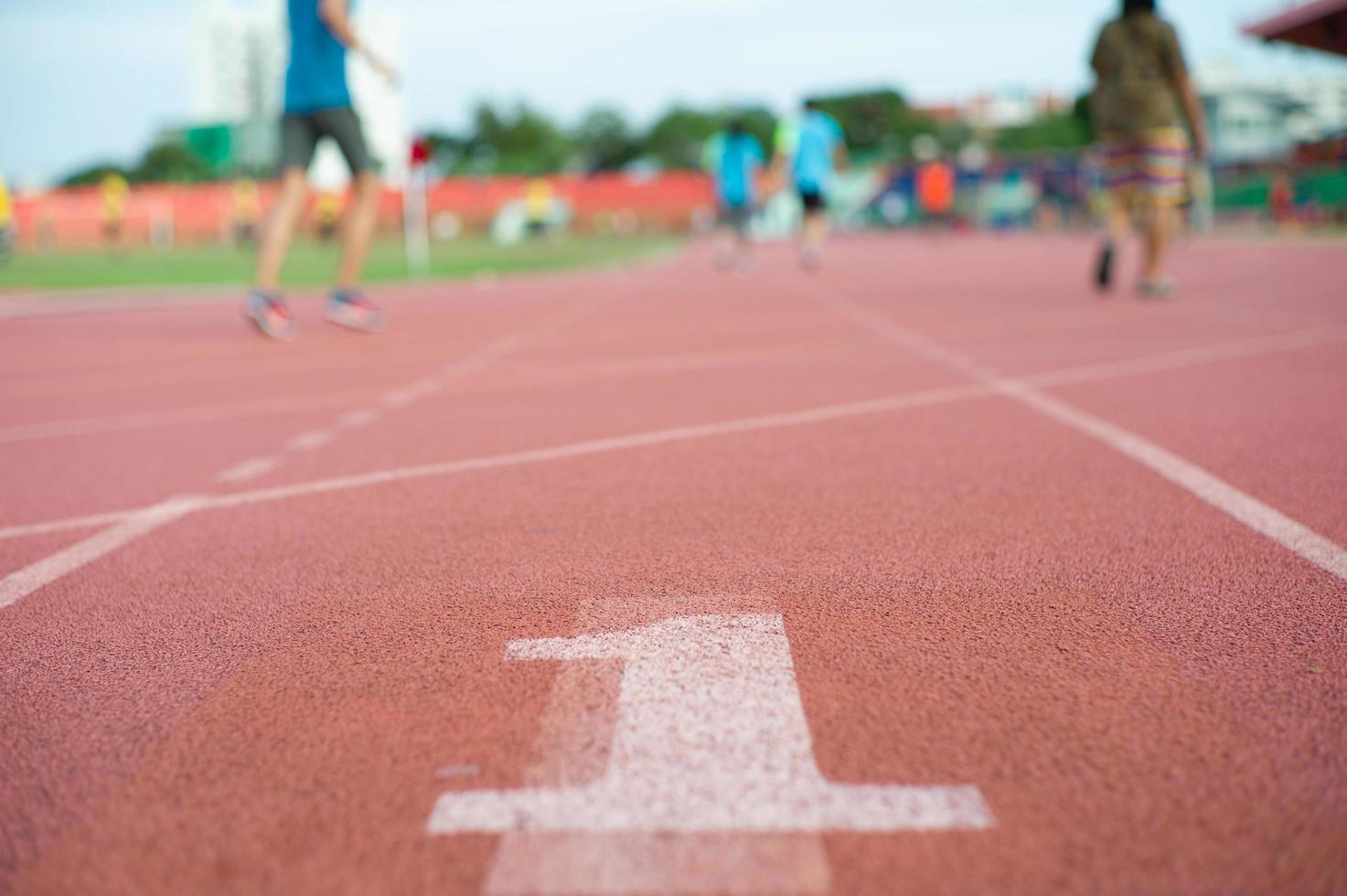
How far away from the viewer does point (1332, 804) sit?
4.75ft

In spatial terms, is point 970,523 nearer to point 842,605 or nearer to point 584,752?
point 842,605

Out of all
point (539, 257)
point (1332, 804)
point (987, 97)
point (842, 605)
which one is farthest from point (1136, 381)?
point (987, 97)

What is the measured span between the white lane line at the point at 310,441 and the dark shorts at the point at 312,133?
13.0 feet

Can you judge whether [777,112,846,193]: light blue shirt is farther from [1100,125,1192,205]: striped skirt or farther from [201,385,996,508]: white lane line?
[201,385,996,508]: white lane line

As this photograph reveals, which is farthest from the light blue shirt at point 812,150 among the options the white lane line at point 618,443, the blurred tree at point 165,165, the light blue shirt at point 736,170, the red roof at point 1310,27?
the blurred tree at point 165,165

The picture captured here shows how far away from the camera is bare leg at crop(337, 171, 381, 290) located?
320 inches

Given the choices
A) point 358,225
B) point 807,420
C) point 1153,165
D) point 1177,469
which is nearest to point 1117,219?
point 1153,165

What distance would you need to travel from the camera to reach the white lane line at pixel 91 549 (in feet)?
8.51

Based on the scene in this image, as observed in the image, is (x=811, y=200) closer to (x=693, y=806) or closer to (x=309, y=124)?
(x=309, y=124)

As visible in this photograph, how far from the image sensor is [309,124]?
8.05 metres

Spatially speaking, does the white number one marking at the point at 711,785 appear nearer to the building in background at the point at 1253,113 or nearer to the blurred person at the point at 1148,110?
the blurred person at the point at 1148,110

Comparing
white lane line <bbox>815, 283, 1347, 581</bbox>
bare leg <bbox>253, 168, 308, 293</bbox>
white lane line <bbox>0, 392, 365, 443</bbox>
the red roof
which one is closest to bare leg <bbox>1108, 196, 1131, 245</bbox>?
white lane line <bbox>815, 283, 1347, 581</bbox>

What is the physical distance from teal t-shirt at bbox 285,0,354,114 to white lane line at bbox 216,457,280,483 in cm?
452

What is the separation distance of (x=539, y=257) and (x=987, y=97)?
155 m
